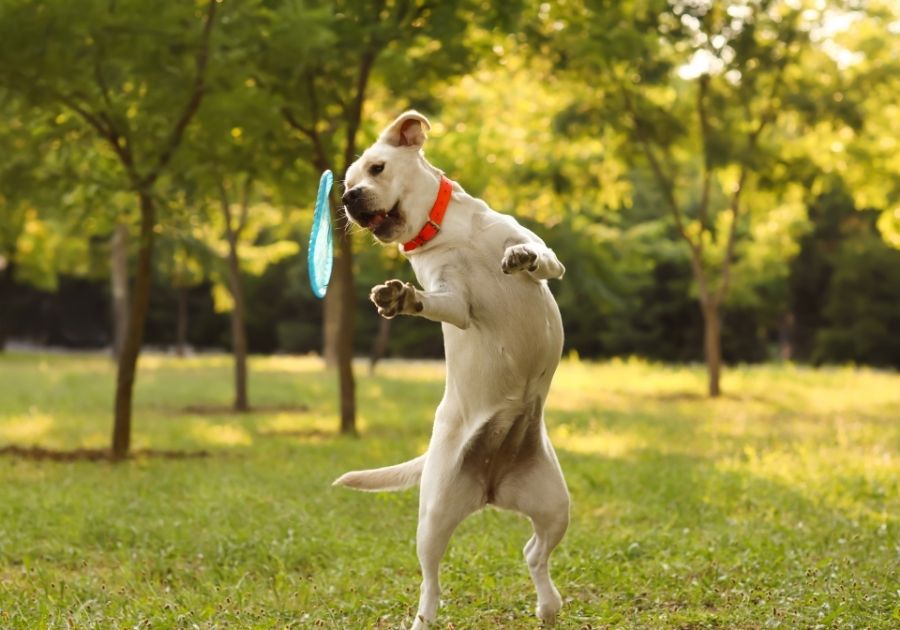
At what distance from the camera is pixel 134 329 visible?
39.6ft

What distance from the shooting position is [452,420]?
5316 mm

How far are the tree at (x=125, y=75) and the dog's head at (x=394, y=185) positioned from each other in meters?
5.91

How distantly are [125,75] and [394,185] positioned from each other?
23.5 feet

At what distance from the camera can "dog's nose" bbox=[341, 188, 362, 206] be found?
4.92m

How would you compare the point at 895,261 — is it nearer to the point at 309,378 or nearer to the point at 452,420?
the point at 309,378

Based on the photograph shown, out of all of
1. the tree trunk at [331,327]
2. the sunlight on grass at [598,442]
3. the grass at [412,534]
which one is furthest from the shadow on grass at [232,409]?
the tree trunk at [331,327]

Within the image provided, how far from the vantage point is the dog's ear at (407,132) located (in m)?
5.11

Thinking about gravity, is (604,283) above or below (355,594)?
above

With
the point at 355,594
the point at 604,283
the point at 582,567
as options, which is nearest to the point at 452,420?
the point at 355,594

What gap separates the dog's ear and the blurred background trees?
19.5ft

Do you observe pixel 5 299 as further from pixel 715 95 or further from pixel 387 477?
pixel 387 477

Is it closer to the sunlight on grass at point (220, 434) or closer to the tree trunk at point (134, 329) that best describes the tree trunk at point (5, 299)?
the sunlight on grass at point (220, 434)

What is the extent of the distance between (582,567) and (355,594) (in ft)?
4.69

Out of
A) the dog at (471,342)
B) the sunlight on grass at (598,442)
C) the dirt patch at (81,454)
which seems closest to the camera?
the dog at (471,342)
